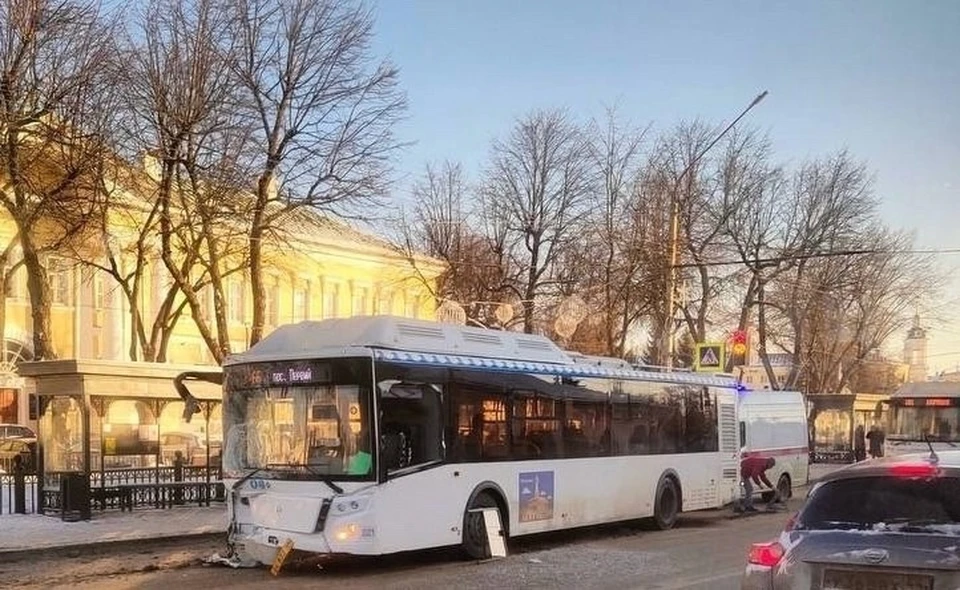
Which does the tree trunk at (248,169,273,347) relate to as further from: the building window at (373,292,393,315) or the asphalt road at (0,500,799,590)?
the building window at (373,292,393,315)

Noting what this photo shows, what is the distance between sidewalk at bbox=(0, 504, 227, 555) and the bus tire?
5.74 m

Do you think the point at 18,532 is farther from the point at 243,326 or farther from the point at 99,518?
the point at 243,326

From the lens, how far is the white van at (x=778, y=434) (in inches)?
980

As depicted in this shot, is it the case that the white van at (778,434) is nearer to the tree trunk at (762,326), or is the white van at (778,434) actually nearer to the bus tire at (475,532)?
the bus tire at (475,532)

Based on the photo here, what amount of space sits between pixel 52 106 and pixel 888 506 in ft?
64.7

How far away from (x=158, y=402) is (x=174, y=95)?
742 centimetres

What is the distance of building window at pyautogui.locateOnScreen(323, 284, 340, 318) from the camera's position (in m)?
58.7

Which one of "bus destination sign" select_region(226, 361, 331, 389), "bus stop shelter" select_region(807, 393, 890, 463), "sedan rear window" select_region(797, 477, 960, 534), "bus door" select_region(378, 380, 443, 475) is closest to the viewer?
"sedan rear window" select_region(797, 477, 960, 534)

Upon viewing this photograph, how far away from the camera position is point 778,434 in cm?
2619

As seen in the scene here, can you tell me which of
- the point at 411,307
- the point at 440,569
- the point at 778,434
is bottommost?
the point at 440,569

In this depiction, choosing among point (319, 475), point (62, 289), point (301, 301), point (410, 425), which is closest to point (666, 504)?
point (410, 425)

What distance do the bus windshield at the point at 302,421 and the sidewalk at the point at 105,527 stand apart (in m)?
4.24

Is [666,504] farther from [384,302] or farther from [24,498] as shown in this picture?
[384,302]

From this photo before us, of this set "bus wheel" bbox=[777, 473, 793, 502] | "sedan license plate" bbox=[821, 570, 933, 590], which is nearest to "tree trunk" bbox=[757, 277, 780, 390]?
"bus wheel" bbox=[777, 473, 793, 502]
